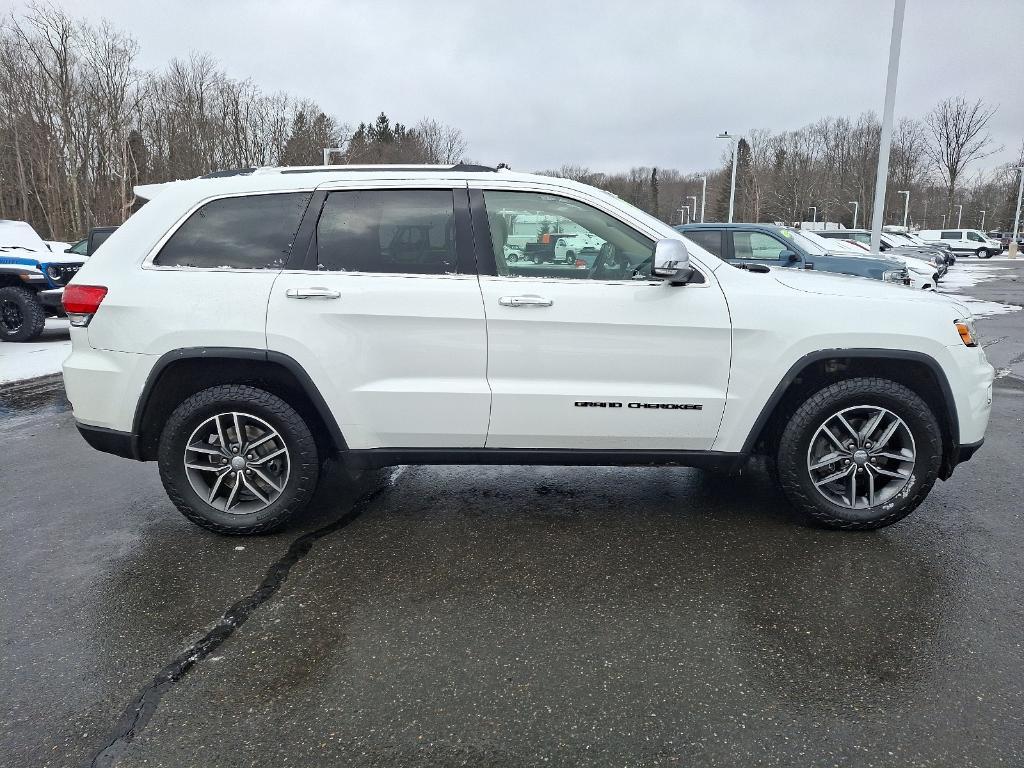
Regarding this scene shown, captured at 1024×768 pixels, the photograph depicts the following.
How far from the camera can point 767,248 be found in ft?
38.1

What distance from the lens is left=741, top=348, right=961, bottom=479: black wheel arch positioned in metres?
3.68

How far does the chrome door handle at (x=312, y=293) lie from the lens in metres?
3.59

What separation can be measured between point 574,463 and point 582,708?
151 centimetres

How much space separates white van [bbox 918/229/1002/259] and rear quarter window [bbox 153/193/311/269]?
56.0 meters

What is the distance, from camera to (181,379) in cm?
379

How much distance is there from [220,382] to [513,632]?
2012 mm

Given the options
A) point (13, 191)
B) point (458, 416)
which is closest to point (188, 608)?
point (458, 416)

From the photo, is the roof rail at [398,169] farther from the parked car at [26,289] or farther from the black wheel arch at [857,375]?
the parked car at [26,289]

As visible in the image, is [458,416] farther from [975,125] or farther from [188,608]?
[975,125]

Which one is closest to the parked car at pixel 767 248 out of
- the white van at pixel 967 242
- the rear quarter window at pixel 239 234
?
the rear quarter window at pixel 239 234

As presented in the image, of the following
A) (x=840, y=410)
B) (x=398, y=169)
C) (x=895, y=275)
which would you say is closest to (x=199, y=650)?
(x=398, y=169)

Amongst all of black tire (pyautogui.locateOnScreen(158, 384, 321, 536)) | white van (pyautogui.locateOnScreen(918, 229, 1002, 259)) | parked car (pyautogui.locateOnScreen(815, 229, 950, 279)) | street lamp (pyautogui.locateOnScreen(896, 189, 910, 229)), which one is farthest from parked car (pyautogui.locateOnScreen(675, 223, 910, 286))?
street lamp (pyautogui.locateOnScreen(896, 189, 910, 229))

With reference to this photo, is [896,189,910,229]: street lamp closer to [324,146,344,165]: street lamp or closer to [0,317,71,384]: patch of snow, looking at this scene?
[324,146,344,165]: street lamp

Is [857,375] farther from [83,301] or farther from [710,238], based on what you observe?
[710,238]
